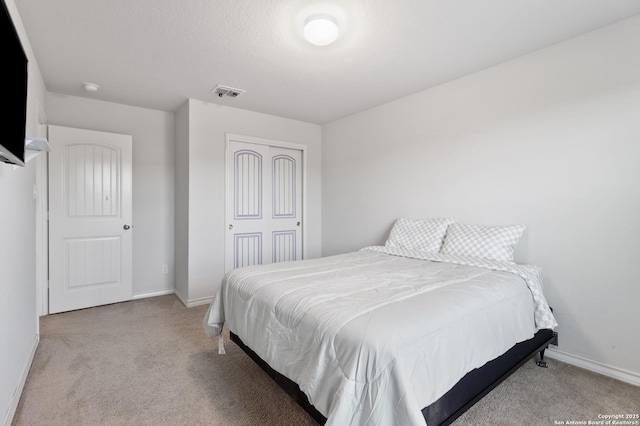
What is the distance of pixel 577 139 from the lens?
7.47 feet

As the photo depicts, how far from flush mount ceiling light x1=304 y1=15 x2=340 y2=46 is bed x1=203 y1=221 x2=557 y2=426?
156 centimetres

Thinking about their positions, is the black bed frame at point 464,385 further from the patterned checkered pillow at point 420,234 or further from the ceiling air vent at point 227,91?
the ceiling air vent at point 227,91

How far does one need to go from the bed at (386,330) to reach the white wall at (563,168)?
0.32 m

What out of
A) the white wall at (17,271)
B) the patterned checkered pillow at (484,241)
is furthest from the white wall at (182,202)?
the patterned checkered pillow at (484,241)

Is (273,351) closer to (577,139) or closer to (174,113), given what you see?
(577,139)

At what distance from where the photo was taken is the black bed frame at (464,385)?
1.36 m

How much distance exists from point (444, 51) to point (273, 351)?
2.51 meters

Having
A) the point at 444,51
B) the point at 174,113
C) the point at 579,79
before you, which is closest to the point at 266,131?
the point at 174,113

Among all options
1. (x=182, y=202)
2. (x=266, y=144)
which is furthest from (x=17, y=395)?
(x=266, y=144)

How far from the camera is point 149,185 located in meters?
3.89

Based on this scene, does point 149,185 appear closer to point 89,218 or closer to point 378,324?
point 89,218

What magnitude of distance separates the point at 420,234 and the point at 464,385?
1.68m

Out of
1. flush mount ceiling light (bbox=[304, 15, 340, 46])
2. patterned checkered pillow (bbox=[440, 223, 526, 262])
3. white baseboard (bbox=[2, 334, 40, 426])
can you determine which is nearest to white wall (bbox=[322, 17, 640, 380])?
patterned checkered pillow (bbox=[440, 223, 526, 262])

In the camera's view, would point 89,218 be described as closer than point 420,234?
No
